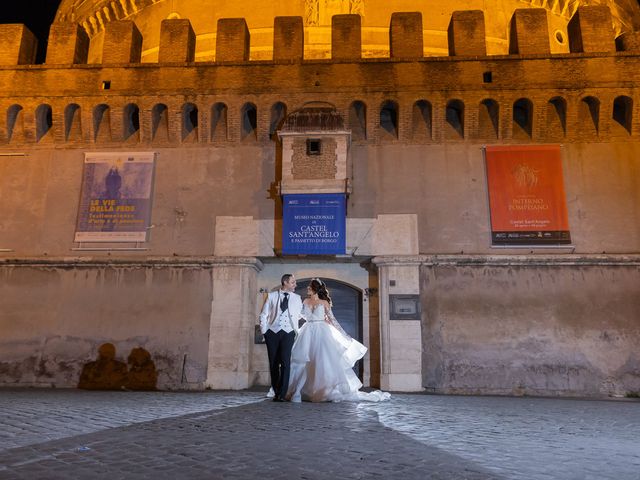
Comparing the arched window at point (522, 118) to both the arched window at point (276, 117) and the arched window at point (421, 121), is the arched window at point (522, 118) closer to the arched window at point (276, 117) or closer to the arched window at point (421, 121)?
the arched window at point (421, 121)

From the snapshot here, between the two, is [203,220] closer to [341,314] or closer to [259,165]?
[259,165]

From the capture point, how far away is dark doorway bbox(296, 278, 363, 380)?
483 inches

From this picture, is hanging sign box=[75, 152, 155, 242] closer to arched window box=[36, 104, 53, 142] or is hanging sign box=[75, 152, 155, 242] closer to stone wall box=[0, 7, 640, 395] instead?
stone wall box=[0, 7, 640, 395]

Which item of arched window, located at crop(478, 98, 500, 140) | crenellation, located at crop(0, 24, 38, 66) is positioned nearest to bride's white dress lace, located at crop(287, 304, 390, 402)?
arched window, located at crop(478, 98, 500, 140)

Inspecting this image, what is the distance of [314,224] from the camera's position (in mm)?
11414

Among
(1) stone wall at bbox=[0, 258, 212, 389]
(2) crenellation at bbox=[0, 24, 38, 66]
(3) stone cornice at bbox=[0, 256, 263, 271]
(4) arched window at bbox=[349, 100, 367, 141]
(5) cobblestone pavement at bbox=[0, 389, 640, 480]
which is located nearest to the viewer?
(5) cobblestone pavement at bbox=[0, 389, 640, 480]

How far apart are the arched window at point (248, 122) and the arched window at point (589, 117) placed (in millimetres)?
7628

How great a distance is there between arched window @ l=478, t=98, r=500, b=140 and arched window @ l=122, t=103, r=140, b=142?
8.29 m

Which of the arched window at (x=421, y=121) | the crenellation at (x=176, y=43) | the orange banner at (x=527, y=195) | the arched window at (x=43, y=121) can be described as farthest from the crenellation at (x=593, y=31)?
the arched window at (x=43, y=121)

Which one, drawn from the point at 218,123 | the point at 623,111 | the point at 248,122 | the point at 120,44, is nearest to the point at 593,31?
the point at 623,111

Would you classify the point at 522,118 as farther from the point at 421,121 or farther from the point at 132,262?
the point at 132,262

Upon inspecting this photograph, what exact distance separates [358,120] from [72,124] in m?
7.05

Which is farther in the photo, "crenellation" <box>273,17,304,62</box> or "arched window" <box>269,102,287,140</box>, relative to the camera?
"crenellation" <box>273,17,304,62</box>

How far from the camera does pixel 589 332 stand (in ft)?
35.8
